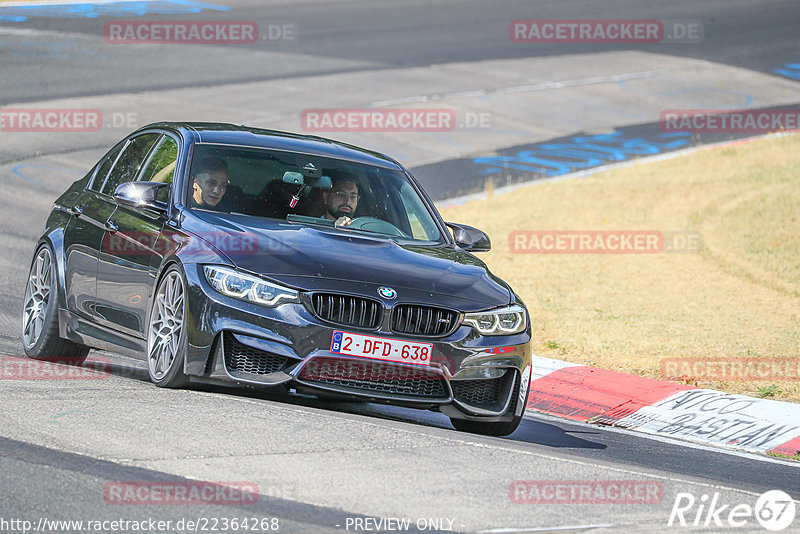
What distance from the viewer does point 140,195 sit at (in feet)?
27.1

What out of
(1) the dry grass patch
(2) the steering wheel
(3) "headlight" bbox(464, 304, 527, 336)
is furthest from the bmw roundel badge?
(1) the dry grass patch

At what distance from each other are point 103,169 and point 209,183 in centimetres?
156

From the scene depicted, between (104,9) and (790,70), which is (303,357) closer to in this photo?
(790,70)

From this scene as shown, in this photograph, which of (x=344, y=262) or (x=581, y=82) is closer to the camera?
(x=344, y=262)

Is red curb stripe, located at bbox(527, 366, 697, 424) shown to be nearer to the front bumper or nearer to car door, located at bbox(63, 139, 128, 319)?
the front bumper

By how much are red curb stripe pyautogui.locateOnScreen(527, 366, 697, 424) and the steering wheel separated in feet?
7.17

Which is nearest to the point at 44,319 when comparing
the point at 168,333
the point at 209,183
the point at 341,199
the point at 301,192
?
the point at 209,183

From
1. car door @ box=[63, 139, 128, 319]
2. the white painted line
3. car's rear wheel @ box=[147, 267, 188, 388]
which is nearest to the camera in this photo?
car's rear wheel @ box=[147, 267, 188, 388]

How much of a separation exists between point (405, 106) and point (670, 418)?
1614cm

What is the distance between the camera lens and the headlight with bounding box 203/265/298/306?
7.29 meters

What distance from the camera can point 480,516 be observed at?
565cm

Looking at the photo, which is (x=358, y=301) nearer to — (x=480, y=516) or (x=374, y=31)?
(x=480, y=516)

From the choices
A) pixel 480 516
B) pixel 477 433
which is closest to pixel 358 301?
pixel 477 433

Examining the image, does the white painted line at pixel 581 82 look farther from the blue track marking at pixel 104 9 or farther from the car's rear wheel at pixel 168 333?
the car's rear wheel at pixel 168 333
